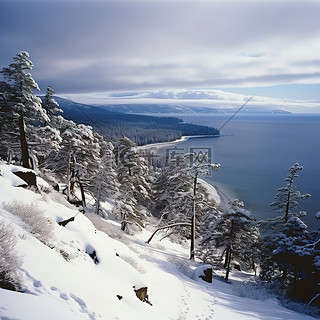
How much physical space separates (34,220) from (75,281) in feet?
7.54

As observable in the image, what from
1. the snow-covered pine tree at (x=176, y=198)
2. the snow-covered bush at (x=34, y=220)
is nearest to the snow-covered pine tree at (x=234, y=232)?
the snow-covered pine tree at (x=176, y=198)

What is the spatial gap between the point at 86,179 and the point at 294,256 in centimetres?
2055

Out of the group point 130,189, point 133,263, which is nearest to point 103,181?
point 130,189

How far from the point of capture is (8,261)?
14.0 feet

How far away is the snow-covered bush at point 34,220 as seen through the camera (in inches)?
249

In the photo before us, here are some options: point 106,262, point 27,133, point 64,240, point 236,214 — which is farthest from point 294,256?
point 27,133

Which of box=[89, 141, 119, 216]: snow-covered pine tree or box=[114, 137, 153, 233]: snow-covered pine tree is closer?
box=[114, 137, 153, 233]: snow-covered pine tree

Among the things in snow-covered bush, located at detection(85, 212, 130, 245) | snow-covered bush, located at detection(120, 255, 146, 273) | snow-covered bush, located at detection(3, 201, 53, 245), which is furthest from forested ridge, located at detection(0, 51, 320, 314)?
snow-covered bush, located at detection(120, 255, 146, 273)

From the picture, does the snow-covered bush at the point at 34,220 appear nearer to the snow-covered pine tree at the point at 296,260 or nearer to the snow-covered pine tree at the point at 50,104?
the snow-covered pine tree at the point at 296,260

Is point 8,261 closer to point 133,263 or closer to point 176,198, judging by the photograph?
point 133,263

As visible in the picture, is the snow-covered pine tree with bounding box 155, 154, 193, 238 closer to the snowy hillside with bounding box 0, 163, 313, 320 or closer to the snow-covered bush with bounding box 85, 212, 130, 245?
the snow-covered bush with bounding box 85, 212, 130, 245

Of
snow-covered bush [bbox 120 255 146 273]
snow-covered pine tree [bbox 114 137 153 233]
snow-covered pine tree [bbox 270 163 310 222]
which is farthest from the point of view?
snow-covered pine tree [bbox 114 137 153 233]

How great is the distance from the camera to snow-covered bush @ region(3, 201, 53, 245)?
20.7 feet

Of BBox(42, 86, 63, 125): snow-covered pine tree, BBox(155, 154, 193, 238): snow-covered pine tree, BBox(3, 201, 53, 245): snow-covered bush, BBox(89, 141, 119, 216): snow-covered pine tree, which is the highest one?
BBox(42, 86, 63, 125): snow-covered pine tree
